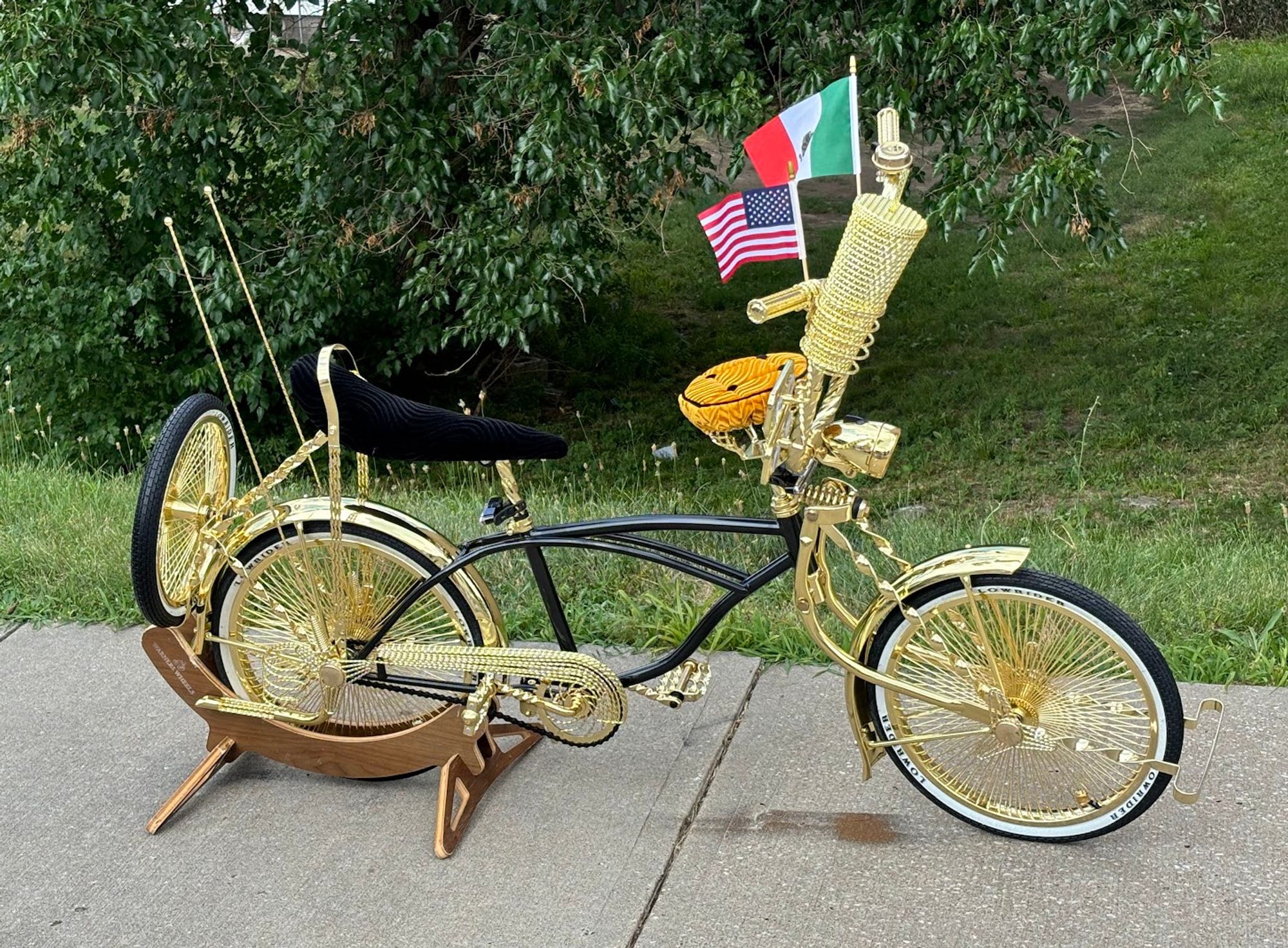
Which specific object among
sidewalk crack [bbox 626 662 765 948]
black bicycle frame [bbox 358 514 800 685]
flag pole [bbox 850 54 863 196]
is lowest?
sidewalk crack [bbox 626 662 765 948]

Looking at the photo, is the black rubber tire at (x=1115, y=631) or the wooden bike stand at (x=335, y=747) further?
the wooden bike stand at (x=335, y=747)

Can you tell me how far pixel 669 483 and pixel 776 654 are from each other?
11.5 ft

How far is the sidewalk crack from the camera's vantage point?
2809 mm

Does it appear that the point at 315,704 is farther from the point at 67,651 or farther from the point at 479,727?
the point at 67,651

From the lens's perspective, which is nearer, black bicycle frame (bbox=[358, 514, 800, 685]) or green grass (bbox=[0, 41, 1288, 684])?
black bicycle frame (bbox=[358, 514, 800, 685])

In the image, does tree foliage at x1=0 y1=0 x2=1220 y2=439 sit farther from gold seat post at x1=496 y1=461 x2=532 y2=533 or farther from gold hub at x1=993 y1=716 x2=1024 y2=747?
gold hub at x1=993 y1=716 x2=1024 y2=747

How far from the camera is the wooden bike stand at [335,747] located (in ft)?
10.5

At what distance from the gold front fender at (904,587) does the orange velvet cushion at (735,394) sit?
0.48 metres

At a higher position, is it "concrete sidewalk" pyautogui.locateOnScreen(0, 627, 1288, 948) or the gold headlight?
the gold headlight

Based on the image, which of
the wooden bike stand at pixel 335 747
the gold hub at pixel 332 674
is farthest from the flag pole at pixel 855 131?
the gold hub at pixel 332 674

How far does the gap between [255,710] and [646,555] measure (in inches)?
41.5

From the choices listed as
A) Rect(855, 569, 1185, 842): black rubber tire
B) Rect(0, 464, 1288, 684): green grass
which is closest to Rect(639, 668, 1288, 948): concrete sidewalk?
Rect(855, 569, 1185, 842): black rubber tire

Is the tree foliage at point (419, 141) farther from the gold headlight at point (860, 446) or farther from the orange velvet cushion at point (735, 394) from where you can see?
the gold headlight at point (860, 446)

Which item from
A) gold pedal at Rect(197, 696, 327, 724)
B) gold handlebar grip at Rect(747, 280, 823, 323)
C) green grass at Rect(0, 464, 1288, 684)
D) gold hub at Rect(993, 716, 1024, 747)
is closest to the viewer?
gold handlebar grip at Rect(747, 280, 823, 323)
